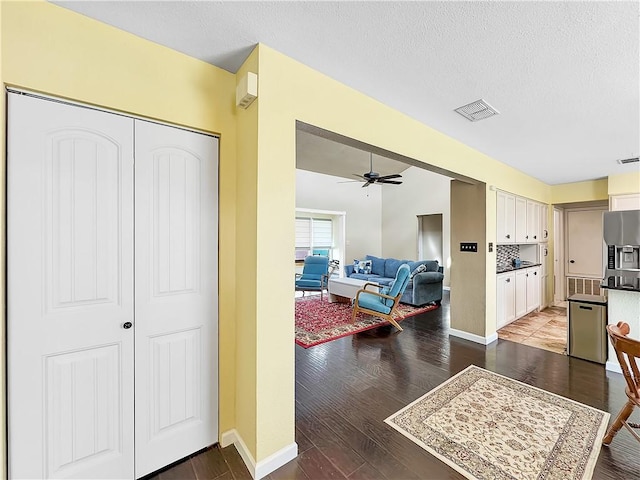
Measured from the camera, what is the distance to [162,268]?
5.46 ft

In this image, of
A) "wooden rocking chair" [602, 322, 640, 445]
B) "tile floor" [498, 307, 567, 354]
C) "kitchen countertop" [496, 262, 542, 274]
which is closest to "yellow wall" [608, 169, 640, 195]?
"kitchen countertop" [496, 262, 542, 274]

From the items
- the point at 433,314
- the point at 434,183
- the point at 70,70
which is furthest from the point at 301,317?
the point at 434,183

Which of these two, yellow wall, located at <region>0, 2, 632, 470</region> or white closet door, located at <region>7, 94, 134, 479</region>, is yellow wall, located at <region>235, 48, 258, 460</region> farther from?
white closet door, located at <region>7, 94, 134, 479</region>

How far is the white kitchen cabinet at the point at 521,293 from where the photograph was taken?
4625mm

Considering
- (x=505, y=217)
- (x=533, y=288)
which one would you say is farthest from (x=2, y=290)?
(x=533, y=288)

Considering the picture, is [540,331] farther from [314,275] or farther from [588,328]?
[314,275]

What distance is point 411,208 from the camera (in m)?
8.60

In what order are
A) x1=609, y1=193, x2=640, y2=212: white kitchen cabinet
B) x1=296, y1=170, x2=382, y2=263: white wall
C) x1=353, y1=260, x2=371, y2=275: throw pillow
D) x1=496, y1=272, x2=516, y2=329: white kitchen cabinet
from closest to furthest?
x1=496, y1=272, x2=516, y2=329: white kitchen cabinet < x1=609, y1=193, x2=640, y2=212: white kitchen cabinet < x1=353, y1=260, x2=371, y2=275: throw pillow < x1=296, y1=170, x2=382, y2=263: white wall

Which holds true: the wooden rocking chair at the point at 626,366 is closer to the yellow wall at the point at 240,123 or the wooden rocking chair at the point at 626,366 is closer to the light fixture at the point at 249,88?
the yellow wall at the point at 240,123

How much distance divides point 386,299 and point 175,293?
3.34 meters

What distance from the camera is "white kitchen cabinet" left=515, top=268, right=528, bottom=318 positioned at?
4625 mm

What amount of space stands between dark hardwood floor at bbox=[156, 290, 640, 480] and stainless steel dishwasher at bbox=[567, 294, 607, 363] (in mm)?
130

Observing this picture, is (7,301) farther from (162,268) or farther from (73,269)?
(162,268)

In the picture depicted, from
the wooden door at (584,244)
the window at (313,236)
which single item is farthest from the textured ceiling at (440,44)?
the window at (313,236)
